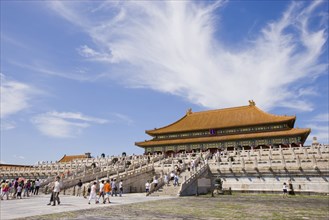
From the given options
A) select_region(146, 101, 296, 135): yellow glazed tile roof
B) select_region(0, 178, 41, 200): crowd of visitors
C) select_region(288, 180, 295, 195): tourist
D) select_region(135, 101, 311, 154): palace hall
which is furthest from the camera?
select_region(146, 101, 296, 135): yellow glazed tile roof

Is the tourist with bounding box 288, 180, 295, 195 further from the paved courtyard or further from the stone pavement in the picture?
the stone pavement

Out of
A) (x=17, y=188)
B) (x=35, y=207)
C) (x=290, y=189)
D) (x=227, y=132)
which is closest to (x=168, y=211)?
(x=35, y=207)

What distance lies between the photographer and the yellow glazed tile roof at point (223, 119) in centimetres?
4284

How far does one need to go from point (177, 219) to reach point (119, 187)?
1300 centimetres

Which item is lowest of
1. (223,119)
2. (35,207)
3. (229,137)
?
(35,207)

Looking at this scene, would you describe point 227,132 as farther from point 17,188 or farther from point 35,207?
point 35,207

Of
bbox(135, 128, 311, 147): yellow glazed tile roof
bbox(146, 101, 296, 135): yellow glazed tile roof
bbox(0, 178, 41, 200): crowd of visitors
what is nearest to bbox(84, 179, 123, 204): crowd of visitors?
bbox(0, 178, 41, 200): crowd of visitors

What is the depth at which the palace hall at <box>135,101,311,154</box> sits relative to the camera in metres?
39.3

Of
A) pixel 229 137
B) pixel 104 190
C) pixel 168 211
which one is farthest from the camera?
pixel 229 137

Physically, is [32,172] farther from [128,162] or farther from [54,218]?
[54,218]

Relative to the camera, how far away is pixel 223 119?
4841 cm

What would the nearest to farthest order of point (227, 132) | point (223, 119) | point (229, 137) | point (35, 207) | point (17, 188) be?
point (35, 207) < point (17, 188) < point (229, 137) < point (227, 132) < point (223, 119)

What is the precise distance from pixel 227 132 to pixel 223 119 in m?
4.47

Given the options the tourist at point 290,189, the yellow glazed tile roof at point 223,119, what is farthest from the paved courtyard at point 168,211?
the yellow glazed tile roof at point 223,119
